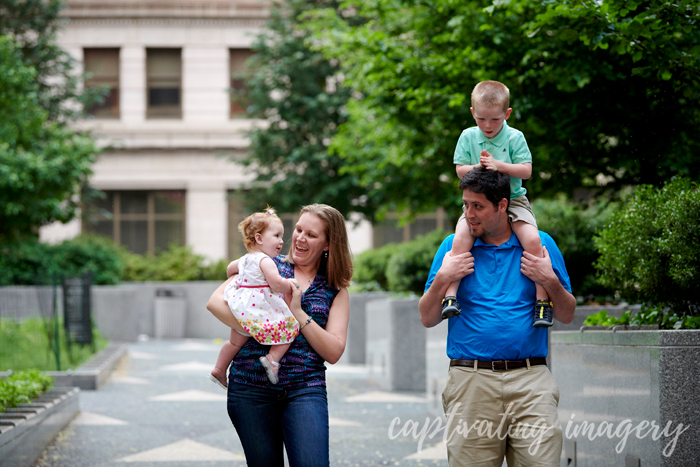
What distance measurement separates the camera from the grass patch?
1154 centimetres

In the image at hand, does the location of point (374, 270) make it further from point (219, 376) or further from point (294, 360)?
point (294, 360)

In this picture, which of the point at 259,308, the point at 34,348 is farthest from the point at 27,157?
the point at 259,308

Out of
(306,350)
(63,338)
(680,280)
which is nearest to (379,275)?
(63,338)

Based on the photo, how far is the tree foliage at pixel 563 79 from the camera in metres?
5.80

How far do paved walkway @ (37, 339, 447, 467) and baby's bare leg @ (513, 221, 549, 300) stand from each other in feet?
12.1

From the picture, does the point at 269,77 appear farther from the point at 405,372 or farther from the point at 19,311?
the point at 405,372

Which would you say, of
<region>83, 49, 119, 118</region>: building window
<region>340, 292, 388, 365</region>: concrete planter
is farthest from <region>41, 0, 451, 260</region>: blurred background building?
<region>340, 292, 388, 365</region>: concrete planter

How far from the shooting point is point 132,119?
27.8 meters

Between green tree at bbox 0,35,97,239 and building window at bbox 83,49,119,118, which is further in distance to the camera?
building window at bbox 83,49,119,118

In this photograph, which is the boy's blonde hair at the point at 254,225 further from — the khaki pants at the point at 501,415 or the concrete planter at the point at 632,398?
the concrete planter at the point at 632,398

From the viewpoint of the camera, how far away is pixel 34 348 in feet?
42.4

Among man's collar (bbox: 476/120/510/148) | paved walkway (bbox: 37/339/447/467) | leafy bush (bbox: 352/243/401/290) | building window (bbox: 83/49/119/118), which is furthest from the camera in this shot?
building window (bbox: 83/49/119/118)

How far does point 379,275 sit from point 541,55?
369 inches

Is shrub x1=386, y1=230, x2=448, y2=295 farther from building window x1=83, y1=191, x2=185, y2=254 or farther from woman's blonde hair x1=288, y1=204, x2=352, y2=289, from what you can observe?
building window x1=83, y1=191, x2=185, y2=254
